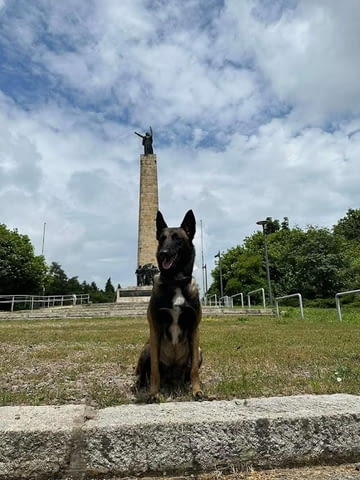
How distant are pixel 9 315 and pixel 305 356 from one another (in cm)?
1702

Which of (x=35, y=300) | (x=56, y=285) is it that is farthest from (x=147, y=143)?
(x=56, y=285)

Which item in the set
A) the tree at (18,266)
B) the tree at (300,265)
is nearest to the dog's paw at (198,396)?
the tree at (300,265)

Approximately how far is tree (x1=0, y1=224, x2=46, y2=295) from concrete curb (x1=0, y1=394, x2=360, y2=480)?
126 feet

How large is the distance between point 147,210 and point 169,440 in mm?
28522

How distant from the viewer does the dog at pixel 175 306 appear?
2.94m

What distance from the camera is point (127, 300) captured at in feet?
89.9

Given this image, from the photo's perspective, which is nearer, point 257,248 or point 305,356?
point 305,356

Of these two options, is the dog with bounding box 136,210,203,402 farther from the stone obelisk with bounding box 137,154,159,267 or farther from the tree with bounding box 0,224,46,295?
the tree with bounding box 0,224,46,295

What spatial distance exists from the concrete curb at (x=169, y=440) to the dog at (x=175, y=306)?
753 mm

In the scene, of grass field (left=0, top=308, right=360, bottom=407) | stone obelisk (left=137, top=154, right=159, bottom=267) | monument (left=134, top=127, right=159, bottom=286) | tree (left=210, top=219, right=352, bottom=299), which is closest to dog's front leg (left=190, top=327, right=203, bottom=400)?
grass field (left=0, top=308, right=360, bottom=407)

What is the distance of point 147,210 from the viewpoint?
3027 centimetres

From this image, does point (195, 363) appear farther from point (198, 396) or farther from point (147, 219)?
point (147, 219)

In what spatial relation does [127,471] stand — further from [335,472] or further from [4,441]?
[335,472]

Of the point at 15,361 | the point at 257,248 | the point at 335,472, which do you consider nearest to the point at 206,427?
the point at 335,472
